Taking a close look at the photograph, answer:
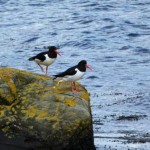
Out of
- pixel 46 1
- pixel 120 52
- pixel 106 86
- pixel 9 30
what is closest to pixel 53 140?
pixel 106 86

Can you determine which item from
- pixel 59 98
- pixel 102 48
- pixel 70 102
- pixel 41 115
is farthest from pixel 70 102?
pixel 102 48

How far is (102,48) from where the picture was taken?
42.3 m

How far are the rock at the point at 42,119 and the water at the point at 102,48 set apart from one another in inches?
81.1

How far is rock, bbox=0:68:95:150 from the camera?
1520 centimetres

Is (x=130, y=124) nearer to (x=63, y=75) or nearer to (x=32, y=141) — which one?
(x=63, y=75)

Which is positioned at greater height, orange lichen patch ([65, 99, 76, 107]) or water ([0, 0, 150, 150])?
orange lichen patch ([65, 99, 76, 107])

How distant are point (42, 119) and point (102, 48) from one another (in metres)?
27.3

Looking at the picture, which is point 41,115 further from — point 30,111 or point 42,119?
point 30,111

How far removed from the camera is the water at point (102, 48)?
71.2 feet

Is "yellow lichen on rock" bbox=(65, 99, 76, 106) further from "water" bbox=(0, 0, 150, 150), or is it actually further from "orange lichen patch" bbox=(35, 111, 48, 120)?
"water" bbox=(0, 0, 150, 150)

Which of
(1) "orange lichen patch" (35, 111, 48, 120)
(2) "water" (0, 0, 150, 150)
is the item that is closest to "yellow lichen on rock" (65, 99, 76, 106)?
(1) "orange lichen patch" (35, 111, 48, 120)

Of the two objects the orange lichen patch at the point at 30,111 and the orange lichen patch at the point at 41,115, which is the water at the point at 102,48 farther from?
the orange lichen patch at the point at 30,111

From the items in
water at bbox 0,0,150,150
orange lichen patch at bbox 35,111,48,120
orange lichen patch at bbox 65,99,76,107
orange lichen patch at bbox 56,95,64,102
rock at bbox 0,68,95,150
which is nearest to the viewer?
rock at bbox 0,68,95,150

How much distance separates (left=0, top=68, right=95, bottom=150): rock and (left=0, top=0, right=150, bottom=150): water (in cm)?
206
